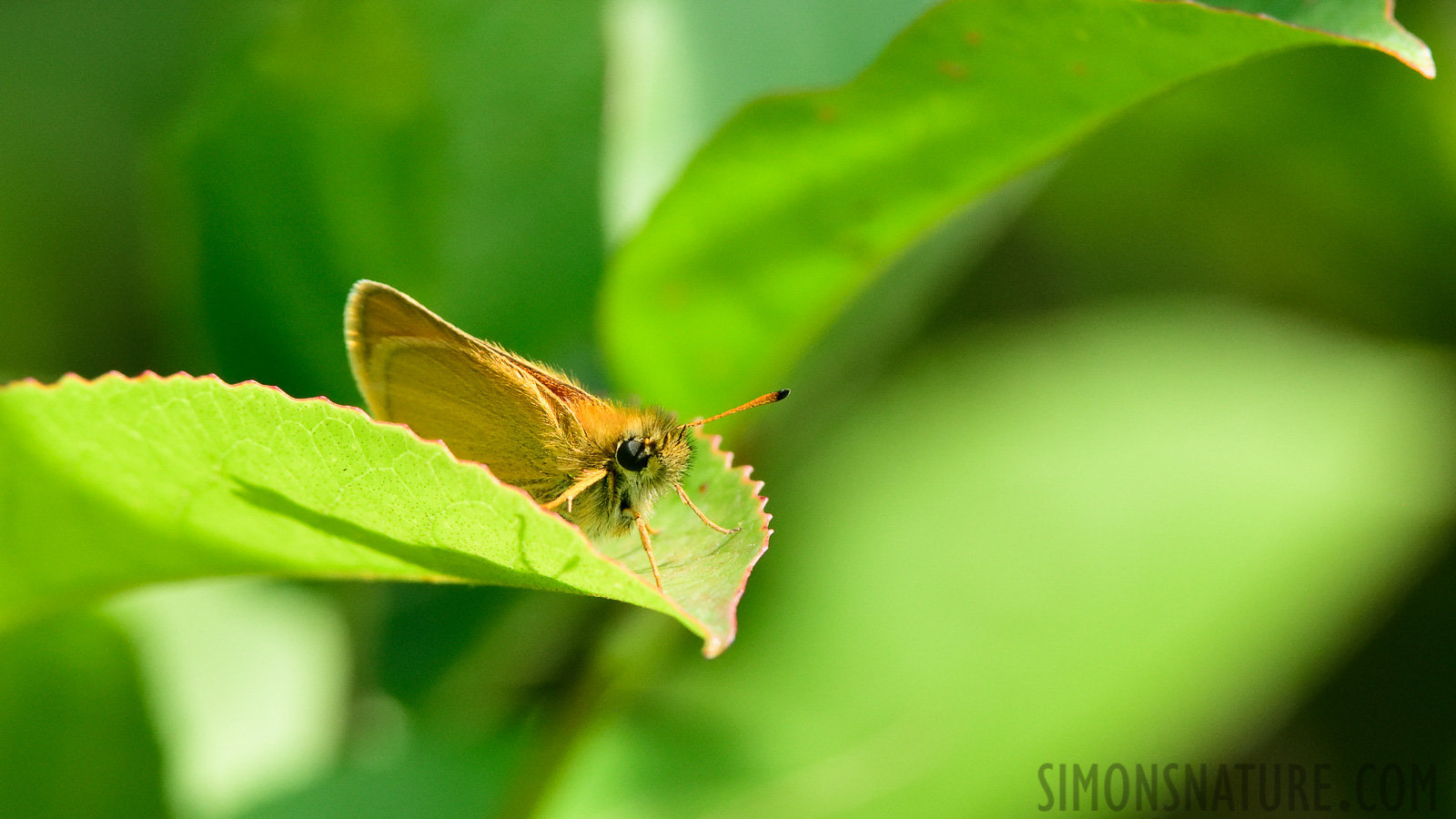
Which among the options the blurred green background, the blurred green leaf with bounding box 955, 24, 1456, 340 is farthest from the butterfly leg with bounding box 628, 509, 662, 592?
the blurred green leaf with bounding box 955, 24, 1456, 340

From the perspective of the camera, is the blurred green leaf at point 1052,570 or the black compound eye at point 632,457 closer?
the black compound eye at point 632,457

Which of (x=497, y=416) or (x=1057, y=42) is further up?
(x=1057, y=42)

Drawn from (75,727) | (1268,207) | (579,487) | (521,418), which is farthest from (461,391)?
(1268,207)

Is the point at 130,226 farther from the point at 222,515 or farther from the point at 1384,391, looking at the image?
the point at 1384,391

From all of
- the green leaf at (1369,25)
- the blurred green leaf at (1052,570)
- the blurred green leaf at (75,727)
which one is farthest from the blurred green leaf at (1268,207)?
the blurred green leaf at (75,727)

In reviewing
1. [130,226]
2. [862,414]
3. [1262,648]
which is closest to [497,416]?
[862,414]

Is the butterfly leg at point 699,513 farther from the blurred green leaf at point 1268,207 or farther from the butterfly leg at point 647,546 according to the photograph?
the blurred green leaf at point 1268,207

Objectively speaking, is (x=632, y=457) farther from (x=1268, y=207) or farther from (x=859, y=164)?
(x=1268, y=207)

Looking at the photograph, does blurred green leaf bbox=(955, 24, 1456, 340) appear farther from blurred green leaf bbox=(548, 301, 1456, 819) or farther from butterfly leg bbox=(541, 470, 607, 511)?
butterfly leg bbox=(541, 470, 607, 511)
